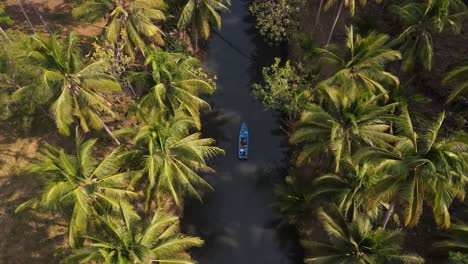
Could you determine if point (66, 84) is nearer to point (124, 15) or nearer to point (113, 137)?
point (113, 137)

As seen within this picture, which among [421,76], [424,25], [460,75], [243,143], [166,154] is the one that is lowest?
[243,143]

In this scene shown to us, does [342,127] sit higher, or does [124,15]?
[124,15]

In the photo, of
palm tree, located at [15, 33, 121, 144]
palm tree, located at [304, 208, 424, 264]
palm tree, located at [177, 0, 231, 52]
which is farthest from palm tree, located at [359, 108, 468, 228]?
palm tree, located at [177, 0, 231, 52]

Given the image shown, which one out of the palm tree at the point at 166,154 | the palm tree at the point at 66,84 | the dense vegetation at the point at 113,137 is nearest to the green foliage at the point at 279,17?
the dense vegetation at the point at 113,137

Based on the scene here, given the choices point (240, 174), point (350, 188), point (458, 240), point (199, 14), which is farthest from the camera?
point (199, 14)

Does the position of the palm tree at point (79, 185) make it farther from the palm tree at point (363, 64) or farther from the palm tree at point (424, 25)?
the palm tree at point (424, 25)

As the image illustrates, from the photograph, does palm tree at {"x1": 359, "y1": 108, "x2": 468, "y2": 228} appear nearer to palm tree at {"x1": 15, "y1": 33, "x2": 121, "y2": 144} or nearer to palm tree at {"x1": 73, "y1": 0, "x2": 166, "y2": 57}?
palm tree at {"x1": 15, "y1": 33, "x2": 121, "y2": 144}

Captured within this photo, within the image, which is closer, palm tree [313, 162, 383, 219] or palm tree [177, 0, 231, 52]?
palm tree [313, 162, 383, 219]

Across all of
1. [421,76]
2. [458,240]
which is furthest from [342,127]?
[421,76]
